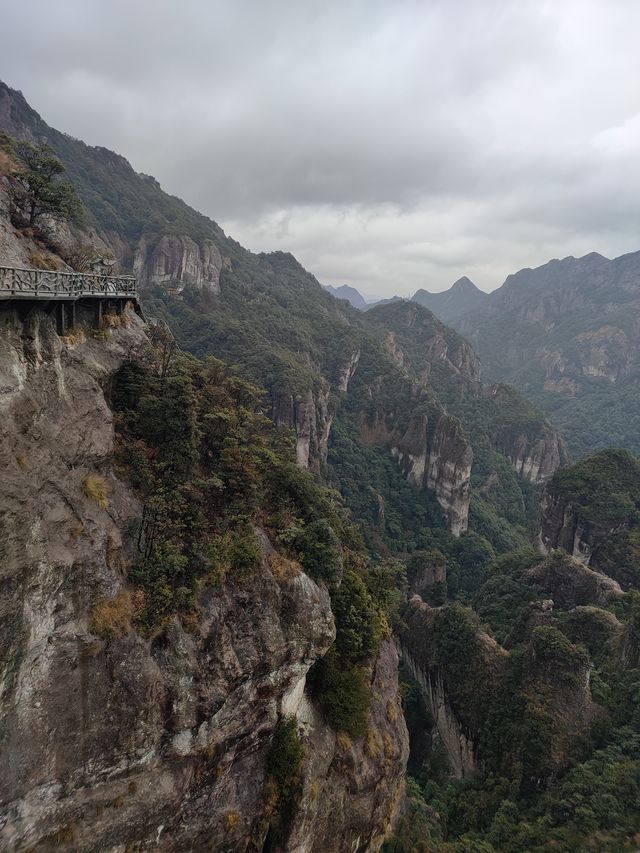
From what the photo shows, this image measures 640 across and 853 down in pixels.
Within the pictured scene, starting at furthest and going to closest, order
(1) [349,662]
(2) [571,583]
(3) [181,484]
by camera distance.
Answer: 1. (2) [571,583]
2. (1) [349,662]
3. (3) [181,484]

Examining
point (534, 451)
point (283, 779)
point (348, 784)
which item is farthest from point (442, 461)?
point (283, 779)

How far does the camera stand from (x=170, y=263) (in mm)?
92375

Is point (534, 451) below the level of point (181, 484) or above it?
below

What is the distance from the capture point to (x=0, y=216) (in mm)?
16766

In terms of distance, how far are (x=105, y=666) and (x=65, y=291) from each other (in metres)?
11.8

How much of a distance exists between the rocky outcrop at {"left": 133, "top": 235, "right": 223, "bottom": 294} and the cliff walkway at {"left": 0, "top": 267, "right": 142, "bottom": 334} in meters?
76.8

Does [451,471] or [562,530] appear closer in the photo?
[562,530]

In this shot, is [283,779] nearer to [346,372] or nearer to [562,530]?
[562,530]

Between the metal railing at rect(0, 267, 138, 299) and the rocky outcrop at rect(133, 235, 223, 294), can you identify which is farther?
the rocky outcrop at rect(133, 235, 223, 294)

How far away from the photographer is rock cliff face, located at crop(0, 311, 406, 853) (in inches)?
438

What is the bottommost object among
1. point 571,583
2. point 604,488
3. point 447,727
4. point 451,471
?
point 447,727

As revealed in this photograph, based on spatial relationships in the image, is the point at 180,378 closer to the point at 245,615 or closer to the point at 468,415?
the point at 245,615

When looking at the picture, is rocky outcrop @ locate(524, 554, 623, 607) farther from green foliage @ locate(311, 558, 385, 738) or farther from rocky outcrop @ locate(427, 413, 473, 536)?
rocky outcrop @ locate(427, 413, 473, 536)

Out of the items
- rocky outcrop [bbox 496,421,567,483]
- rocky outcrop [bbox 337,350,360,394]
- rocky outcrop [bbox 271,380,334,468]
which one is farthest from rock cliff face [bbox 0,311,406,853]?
rocky outcrop [bbox 496,421,567,483]
